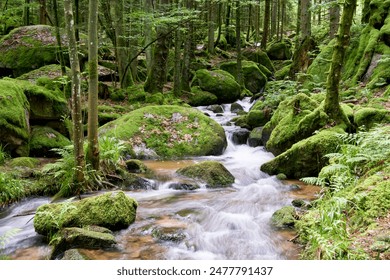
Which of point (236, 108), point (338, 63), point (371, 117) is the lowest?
point (236, 108)

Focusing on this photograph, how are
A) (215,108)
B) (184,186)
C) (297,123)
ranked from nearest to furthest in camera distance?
(184,186), (297,123), (215,108)

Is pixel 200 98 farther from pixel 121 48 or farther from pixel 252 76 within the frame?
pixel 252 76

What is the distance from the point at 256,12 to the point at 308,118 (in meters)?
27.8

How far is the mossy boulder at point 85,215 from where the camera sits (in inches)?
201

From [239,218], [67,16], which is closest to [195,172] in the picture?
[239,218]

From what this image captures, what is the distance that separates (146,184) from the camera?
7.71 metres

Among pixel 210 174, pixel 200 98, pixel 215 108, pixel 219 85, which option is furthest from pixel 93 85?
pixel 219 85

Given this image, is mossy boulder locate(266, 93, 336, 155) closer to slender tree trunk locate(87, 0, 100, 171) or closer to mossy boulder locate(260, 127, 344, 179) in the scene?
mossy boulder locate(260, 127, 344, 179)

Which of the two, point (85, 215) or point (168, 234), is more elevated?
point (85, 215)

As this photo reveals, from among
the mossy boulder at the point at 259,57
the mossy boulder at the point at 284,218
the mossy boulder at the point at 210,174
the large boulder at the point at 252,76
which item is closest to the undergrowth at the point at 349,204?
the mossy boulder at the point at 284,218

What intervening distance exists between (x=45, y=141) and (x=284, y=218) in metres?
6.78

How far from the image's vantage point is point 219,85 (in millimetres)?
18219
